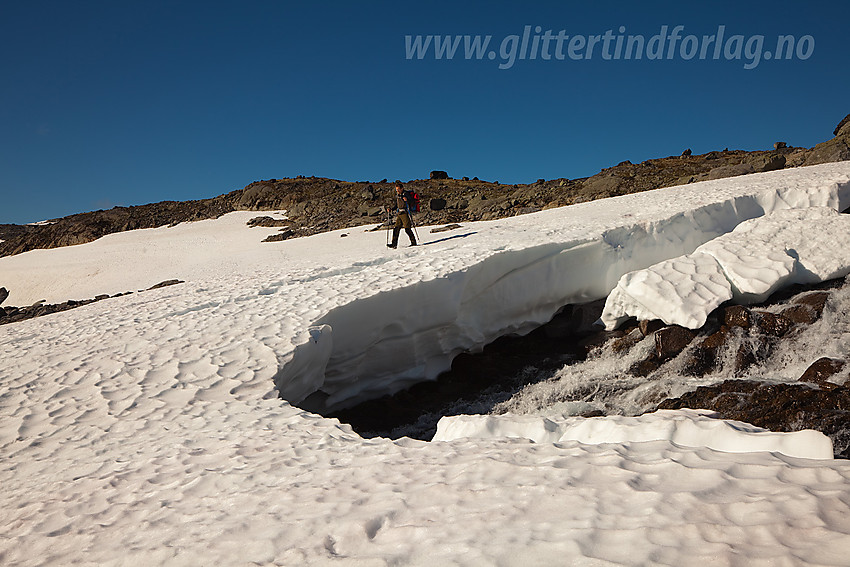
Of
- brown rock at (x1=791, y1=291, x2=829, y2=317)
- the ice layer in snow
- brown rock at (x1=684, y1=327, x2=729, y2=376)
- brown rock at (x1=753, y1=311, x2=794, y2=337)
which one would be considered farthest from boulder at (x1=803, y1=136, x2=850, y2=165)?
brown rock at (x1=684, y1=327, x2=729, y2=376)

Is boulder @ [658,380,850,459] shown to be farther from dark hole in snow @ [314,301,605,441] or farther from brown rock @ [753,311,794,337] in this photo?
dark hole in snow @ [314,301,605,441]

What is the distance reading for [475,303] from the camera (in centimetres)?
1057

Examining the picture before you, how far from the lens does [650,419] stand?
470 cm

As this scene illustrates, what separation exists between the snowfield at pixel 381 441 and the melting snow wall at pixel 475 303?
41 mm

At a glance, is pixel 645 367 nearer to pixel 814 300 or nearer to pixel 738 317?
→ pixel 738 317

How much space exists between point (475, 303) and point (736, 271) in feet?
15.1

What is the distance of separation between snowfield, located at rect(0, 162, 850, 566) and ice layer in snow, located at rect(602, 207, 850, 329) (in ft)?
0.22

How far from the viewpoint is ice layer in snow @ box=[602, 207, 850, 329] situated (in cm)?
903

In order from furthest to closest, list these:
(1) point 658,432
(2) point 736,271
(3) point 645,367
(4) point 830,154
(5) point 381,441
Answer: (4) point 830,154
(2) point 736,271
(3) point 645,367
(5) point 381,441
(1) point 658,432

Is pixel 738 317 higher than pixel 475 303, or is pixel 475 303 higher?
pixel 475 303

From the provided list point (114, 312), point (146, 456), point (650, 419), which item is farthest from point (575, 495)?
point (114, 312)

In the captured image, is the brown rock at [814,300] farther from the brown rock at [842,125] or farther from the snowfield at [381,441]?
the brown rock at [842,125]

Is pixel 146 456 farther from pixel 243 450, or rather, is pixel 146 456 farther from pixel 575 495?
pixel 575 495

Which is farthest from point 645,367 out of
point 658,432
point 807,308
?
point 658,432
